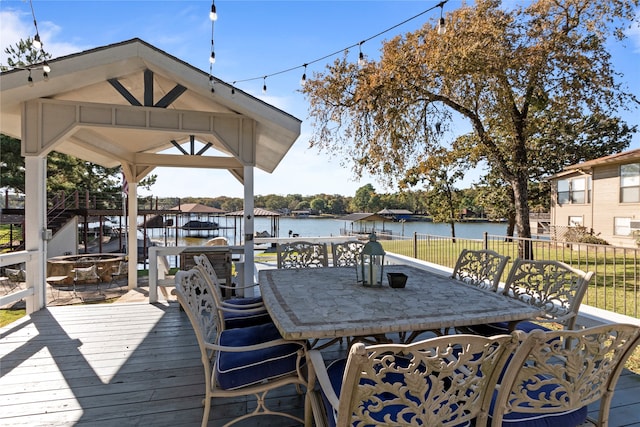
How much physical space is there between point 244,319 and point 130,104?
3.24 m

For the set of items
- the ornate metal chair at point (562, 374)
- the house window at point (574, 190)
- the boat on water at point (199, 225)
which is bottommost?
the boat on water at point (199, 225)

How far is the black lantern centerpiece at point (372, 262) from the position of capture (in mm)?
2572

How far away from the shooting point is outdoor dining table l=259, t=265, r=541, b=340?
5.65ft

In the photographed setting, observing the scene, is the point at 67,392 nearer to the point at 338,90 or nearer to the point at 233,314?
the point at 233,314

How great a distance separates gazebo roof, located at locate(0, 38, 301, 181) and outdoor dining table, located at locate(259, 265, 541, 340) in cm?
233

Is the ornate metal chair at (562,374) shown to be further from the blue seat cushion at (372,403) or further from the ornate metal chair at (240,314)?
the ornate metal chair at (240,314)

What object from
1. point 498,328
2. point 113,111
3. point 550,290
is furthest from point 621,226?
point 113,111

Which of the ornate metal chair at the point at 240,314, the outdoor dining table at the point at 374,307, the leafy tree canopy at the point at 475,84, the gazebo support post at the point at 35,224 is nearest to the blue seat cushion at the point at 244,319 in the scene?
the ornate metal chair at the point at 240,314

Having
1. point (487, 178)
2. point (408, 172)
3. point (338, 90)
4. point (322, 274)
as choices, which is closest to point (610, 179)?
point (487, 178)

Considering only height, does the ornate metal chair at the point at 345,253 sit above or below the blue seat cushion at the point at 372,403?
above

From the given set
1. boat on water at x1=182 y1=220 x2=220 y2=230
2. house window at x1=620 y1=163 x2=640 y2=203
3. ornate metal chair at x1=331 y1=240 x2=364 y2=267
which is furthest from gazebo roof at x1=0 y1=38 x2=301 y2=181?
boat on water at x1=182 y1=220 x2=220 y2=230

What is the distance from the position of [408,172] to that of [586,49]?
4.37m

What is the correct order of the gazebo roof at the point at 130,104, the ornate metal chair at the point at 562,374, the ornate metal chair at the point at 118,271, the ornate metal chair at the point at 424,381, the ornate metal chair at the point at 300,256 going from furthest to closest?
the ornate metal chair at the point at 118,271, the ornate metal chair at the point at 300,256, the gazebo roof at the point at 130,104, the ornate metal chair at the point at 562,374, the ornate metal chair at the point at 424,381

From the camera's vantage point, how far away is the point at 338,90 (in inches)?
325
